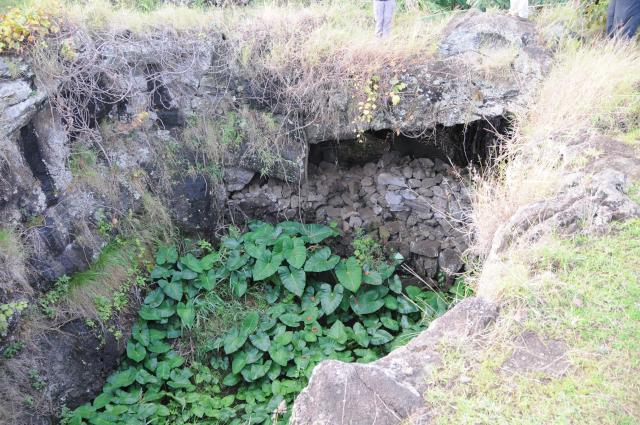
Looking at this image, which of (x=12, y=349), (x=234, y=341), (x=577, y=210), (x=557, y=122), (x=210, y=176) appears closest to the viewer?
(x=577, y=210)

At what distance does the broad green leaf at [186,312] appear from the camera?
5289 millimetres

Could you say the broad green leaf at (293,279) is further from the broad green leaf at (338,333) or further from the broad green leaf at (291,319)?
the broad green leaf at (338,333)

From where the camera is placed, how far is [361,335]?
5.29m

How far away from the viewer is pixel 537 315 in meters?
3.10

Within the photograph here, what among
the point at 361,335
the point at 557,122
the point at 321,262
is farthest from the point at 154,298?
the point at 557,122

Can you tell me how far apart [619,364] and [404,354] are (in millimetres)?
1052

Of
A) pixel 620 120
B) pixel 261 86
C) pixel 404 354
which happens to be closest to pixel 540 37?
pixel 620 120

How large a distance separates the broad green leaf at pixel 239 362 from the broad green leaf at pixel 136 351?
2.69 ft

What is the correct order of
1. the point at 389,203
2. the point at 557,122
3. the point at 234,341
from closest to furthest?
the point at 557,122 < the point at 234,341 < the point at 389,203

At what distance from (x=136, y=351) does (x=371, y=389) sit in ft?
10.1

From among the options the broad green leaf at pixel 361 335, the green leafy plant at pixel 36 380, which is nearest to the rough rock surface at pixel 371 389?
the broad green leaf at pixel 361 335

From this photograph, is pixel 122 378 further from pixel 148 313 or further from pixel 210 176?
pixel 210 176

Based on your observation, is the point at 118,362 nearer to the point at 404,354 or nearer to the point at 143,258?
the point at 143,258

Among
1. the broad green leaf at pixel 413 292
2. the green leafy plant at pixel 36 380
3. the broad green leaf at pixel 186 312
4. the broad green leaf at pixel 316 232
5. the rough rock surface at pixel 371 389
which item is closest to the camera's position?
the rough rock surface at pixel 371 389
